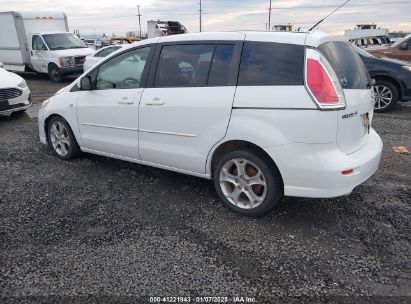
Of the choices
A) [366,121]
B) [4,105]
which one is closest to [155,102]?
[366,121]

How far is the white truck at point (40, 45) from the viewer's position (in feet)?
47.5

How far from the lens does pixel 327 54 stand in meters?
3.19

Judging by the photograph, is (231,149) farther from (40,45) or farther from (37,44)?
(37,44)

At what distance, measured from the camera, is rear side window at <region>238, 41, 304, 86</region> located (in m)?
3.13

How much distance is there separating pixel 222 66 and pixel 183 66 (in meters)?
0.50

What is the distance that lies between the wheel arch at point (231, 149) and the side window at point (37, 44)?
13.5 metres

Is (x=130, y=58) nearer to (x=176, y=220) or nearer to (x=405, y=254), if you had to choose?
(x=176, y=220)

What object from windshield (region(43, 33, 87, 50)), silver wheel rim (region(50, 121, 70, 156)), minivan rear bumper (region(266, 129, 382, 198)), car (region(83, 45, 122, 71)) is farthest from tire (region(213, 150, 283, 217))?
windshield (region(43, 33, 87, 50))

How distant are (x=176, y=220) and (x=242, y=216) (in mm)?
645

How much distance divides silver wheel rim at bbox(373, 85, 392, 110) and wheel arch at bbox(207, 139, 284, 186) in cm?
593

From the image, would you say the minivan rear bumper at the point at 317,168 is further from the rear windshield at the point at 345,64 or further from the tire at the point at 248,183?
the rear windshield at the point at 345,64

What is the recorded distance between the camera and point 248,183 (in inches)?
139

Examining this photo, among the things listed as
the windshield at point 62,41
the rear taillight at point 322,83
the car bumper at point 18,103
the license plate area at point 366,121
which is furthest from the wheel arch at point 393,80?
the windshield at point 62,41

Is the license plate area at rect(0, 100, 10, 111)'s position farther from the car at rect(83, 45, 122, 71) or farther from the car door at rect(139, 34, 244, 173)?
the car at rect(83, 45, 122, 71)
